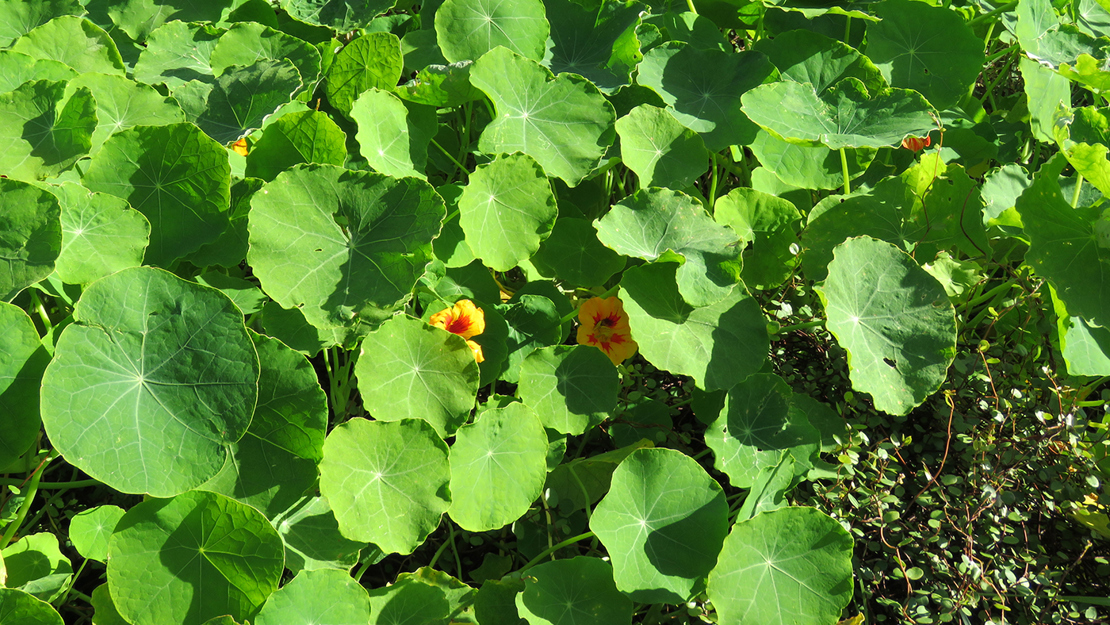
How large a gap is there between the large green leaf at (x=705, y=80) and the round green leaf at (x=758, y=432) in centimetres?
69

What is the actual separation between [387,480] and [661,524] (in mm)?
571

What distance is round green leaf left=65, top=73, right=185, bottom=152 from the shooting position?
164cm

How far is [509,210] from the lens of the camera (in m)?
1.68

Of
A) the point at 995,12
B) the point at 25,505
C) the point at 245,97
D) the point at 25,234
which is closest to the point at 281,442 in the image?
the point at 25,505

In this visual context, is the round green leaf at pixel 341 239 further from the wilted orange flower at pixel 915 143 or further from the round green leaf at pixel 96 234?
the wilted orange flower at pixel 915 143

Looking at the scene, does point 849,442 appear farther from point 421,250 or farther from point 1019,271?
point 421,250

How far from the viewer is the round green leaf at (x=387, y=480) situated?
134 cm

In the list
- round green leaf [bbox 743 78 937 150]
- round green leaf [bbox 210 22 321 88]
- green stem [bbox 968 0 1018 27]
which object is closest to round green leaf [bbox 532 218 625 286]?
round green leaf [bbox 743 78 937 150]

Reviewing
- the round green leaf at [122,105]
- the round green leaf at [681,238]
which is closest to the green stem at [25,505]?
the round green leaf at [122,105]

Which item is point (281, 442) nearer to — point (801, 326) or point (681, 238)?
point (681, 238)

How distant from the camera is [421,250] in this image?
4.91 ft

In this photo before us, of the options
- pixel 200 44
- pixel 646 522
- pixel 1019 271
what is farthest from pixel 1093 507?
pixel 200 44

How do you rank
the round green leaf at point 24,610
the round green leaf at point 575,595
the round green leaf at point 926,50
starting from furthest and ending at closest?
the round green leaf at point 926,50, the round green leaf at point 575,595, the round green leaf at point 24,610

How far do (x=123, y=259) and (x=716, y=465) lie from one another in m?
1.32
